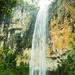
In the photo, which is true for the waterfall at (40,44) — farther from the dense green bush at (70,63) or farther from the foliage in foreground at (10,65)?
the dense green bush at (70,63)

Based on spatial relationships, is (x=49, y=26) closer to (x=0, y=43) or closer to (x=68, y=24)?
(x=68, y=24)

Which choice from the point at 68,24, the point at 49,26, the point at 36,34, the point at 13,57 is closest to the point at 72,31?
the point at 68,24

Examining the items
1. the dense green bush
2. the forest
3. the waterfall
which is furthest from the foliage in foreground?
the dense green bush

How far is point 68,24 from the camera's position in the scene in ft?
29.6

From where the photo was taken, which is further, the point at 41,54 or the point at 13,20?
the point at 13,20

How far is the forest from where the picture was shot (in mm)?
8969

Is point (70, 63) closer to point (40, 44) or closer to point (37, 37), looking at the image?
point (40, 44)

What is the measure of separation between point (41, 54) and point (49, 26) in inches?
41.9

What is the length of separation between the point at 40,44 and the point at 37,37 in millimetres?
343

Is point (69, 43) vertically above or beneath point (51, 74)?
above

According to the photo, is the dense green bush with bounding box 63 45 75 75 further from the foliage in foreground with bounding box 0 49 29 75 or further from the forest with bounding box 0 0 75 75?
the foliage in foreground with bounding box 0 49 29 75

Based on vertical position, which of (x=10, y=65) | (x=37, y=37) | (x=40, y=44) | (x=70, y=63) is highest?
(x=37, y=37)

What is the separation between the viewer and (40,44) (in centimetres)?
966

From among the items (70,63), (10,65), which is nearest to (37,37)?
(10,65)
